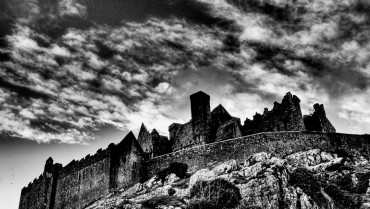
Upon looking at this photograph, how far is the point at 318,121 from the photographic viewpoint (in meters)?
59.8

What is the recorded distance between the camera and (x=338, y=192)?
37469 millimetres

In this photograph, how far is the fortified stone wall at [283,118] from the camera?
185ft

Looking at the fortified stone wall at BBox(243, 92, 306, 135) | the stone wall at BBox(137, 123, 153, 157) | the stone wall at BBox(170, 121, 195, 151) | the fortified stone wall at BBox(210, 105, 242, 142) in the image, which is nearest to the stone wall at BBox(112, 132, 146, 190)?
the stone wall at BBox(170, 121, 195, 151)

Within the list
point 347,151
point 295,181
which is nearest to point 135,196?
point 295,181

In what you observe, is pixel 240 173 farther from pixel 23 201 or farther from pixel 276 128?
pixel 23 201

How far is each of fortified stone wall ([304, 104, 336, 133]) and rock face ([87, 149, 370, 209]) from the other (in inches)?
507

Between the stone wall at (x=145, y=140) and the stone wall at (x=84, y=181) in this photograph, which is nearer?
the stone wall at (x=84, y=181)

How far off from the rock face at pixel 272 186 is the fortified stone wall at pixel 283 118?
35.1 feet

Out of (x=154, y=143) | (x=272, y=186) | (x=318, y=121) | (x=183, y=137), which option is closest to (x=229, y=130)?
(x=183, y=137)

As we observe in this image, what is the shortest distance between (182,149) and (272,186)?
78.0ft

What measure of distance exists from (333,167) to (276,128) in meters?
16.0

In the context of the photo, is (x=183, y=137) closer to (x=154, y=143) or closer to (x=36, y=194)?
(x=154, y=143)

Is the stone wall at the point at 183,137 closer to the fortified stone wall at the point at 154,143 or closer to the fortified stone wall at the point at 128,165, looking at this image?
the fortified stone wall at the point at 154,143

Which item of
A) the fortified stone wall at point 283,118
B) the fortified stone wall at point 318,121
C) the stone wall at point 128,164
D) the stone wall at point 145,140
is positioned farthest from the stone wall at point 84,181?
the fortified stone wall at point 318,121
